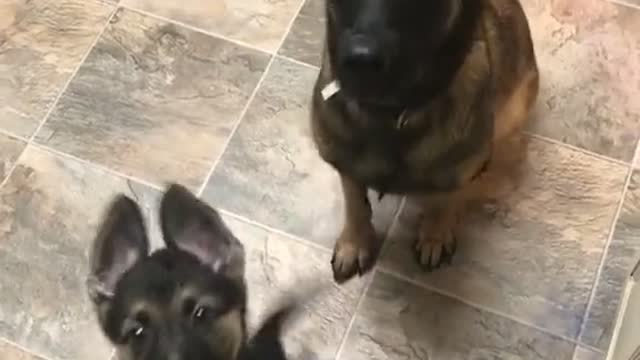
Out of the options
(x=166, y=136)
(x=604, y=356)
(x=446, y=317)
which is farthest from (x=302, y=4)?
(x=604, y=356)

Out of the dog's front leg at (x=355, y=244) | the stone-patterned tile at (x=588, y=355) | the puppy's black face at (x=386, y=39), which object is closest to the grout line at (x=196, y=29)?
the dog's front leg at (x=355, y=244)

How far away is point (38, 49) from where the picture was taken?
2240mm

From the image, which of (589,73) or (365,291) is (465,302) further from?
(589,73)

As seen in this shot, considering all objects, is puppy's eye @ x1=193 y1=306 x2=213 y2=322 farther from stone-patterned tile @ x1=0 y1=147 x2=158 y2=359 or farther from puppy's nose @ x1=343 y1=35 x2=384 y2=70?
puppy's nose @ x1=343 y1=35 x2=384 y2=70

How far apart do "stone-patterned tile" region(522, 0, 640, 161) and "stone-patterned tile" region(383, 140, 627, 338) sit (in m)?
0.05

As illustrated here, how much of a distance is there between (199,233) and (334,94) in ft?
1.68

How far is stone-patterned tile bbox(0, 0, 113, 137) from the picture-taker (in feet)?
7.12

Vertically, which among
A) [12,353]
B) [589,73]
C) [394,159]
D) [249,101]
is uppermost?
[394,159]

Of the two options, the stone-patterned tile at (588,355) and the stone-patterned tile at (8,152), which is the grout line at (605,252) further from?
the stone-patterned tile at (8,152)

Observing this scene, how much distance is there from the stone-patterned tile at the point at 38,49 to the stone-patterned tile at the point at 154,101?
0.11ft

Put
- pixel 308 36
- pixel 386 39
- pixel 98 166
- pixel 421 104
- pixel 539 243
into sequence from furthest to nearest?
pixel 308 36 → pixel 98 166 → pixel 539 243 → pixel 421 104 → pixel 386 39

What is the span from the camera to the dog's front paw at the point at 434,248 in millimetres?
1921

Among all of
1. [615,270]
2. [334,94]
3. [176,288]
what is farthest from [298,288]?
[615,270]

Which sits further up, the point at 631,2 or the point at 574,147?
the point at 631,2
